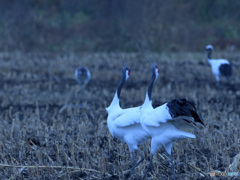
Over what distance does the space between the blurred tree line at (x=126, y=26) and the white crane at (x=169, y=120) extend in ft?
37.5

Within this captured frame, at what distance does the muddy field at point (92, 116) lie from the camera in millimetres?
4754

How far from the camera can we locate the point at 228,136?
566 centimetres

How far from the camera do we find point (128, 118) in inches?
174

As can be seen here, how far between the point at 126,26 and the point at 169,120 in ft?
51.6

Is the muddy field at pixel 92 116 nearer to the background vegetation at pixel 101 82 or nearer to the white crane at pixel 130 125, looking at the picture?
the background vegetation at pixel 101 82

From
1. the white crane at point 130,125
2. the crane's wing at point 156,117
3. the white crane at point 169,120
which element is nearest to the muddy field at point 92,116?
the white crane at point 130,125

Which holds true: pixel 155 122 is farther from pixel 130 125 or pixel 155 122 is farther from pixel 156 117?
pixel 130 125

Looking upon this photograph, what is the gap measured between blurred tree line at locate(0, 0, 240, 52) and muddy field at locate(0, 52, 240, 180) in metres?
3.08

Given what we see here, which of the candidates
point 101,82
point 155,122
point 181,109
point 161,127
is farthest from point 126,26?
point 181,109

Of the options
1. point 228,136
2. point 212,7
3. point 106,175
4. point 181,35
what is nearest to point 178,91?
point 228,136

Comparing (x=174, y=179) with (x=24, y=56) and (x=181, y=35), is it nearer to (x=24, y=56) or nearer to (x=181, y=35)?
(x=24, y=56)

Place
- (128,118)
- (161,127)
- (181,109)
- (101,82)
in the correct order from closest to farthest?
(181,109) < (161,127) < (128,118) < (101,82)

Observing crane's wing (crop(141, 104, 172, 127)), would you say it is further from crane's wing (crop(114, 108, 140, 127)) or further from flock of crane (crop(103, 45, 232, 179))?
crane's wing (crop(114, 108, 140, 127))

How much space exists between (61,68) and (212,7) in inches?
555
